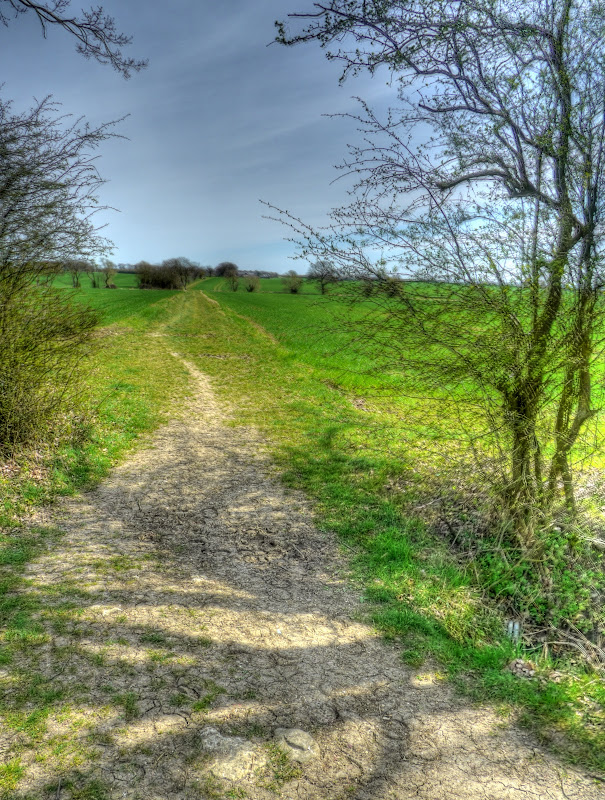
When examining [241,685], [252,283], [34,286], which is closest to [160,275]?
[252,283]

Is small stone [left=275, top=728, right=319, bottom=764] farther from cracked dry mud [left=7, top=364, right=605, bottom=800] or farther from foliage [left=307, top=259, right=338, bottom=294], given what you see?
foliage [left=307, top=259, right=338, bottom=294]

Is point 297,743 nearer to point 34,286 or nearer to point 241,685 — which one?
point 241,685

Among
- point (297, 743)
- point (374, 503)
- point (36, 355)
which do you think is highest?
point (36, 355)

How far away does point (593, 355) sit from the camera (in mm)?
5699

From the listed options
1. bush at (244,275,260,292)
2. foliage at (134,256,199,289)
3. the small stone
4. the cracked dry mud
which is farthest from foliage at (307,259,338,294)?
foliage at (134,256,199,289)

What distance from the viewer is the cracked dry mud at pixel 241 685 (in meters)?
3.12

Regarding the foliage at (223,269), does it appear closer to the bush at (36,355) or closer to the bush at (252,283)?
the bush at (252,283)

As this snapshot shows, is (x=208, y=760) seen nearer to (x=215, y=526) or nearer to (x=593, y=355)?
(x=215, y=526)

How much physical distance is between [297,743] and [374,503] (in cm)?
422

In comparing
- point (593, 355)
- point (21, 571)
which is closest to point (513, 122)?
point (593, 355)

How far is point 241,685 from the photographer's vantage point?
12.7 ft

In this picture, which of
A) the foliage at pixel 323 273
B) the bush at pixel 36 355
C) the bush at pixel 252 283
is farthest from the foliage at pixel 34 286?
the bush at pixel 252 283

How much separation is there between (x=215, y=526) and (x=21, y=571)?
2360mm

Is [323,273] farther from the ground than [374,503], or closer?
farther from the ground
